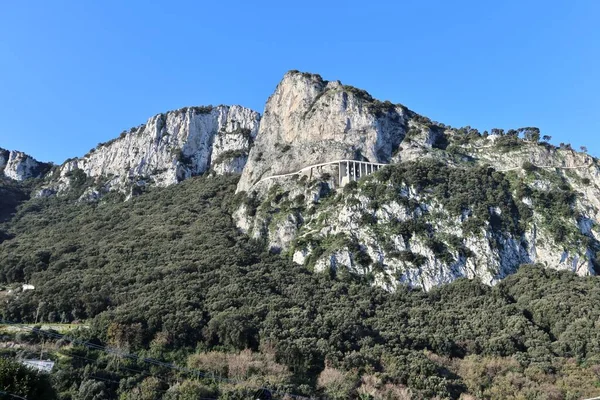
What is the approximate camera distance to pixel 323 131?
3625 inches

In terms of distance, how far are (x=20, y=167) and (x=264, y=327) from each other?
4467 inches

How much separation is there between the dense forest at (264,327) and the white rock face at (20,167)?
64.6 meters

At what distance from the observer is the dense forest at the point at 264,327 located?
131 ft

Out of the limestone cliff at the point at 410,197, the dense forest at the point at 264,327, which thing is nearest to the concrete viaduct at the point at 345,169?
the limestone cliff at the point at 410,197

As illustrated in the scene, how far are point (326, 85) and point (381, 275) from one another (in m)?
49.7

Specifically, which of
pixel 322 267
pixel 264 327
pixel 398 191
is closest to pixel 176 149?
pixel 398 191

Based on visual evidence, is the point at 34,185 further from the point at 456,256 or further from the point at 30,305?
the point at 456,256

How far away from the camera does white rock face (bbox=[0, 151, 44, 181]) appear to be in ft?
441

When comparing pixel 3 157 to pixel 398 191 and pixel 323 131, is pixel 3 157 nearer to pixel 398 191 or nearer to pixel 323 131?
pixel 323 131

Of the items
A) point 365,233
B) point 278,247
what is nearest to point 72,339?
point 278,247

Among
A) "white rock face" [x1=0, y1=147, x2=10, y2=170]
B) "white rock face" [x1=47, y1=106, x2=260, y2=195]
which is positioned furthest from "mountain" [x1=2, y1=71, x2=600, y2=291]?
"white rock face" [x1=0, y1=147, x2=10, y2=170]

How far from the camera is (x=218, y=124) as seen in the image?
413 ft

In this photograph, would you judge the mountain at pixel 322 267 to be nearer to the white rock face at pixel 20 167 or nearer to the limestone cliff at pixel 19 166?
the white rock face at pixel 20 167

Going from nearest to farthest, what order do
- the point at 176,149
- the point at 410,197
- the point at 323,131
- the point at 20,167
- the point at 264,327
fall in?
the point at 264,327, the point at 410,197, the point at 323,131, the point at 176,149, the point at 20,167
